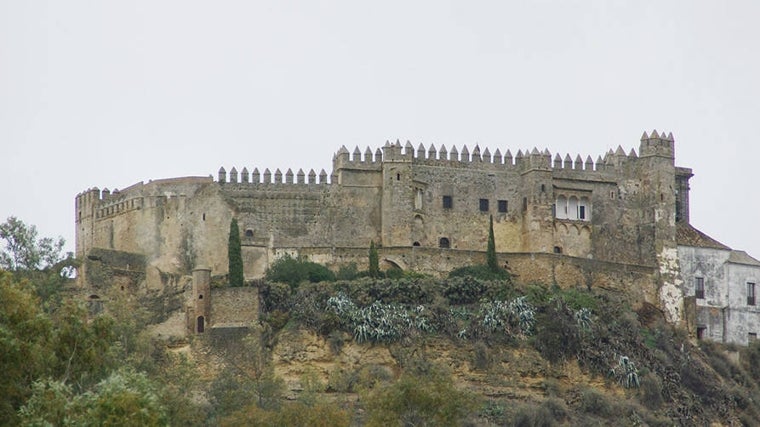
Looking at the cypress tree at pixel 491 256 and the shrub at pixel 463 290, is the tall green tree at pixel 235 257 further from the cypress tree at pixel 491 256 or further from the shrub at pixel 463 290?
the cypress tree at pixel 491 256

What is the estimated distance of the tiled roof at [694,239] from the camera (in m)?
67.4

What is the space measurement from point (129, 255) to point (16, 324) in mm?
28124

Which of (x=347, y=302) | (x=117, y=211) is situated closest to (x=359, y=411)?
(x=347, y=302)

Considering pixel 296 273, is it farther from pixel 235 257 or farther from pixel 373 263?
pixel 373 263

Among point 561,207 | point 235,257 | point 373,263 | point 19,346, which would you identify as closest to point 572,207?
point 561,207

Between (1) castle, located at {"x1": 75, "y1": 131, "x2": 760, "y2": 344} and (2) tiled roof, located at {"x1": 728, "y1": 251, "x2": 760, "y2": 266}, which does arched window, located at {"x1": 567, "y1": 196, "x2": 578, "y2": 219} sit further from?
(2) tiled roof, located at {"x1": 728, "y1": 251, "x2": 760, "y2": 266}

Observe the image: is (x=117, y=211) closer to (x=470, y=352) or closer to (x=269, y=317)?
(x=269, y=317)

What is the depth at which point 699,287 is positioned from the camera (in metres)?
66.9

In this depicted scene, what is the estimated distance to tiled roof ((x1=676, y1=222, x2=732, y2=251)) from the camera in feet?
221

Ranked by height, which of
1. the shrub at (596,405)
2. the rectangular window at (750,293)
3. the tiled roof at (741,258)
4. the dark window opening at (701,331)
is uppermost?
the tiled roof at (741,258)

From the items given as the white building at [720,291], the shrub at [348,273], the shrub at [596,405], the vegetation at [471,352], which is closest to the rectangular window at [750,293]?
the white building at [720,291]

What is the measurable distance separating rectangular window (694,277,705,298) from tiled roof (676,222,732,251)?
4.28ft

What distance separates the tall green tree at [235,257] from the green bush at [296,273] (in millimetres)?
1249

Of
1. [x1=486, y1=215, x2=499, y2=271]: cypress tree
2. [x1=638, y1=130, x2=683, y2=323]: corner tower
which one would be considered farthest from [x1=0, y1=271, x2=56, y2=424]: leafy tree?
[x1=638, y1=130, x2=683, y2=323]: corner tower
